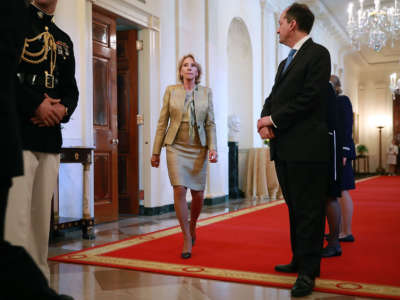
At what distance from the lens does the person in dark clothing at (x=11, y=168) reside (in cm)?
97

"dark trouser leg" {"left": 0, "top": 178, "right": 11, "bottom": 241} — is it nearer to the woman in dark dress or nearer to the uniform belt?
the uniform belt

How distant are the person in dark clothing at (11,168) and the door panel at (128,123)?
5164 mm

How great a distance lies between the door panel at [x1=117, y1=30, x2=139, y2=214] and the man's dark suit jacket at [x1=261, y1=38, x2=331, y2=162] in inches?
158

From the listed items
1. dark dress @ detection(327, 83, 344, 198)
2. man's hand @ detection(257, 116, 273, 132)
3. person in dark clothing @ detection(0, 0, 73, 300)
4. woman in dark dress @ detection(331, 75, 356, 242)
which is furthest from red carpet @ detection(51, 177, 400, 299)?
person in dark clothing @ detection(0, 0, 73, 300)

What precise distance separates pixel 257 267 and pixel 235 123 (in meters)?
5.67

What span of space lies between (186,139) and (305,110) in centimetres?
125

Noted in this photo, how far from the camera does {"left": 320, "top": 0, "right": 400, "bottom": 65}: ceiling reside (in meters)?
13.0

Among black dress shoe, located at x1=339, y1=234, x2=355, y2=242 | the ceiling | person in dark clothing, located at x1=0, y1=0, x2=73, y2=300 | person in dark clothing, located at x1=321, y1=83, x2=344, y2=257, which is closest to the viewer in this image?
person in dark clothing, located at x1=0, y1=0, x2=73, y2=300

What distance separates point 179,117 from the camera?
344cm

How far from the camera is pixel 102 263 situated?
10.5 feet

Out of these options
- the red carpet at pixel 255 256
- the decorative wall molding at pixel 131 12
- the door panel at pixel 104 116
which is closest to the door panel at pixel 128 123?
the decorative wall molding at pixel 131 12

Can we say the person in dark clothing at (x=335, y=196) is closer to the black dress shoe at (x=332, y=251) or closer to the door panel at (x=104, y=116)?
the black dress shoe at (x=332, y=251)

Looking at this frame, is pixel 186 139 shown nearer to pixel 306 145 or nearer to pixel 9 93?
pixel 306 145

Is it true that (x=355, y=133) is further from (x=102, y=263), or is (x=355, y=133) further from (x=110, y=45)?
(x=102, y=263)
